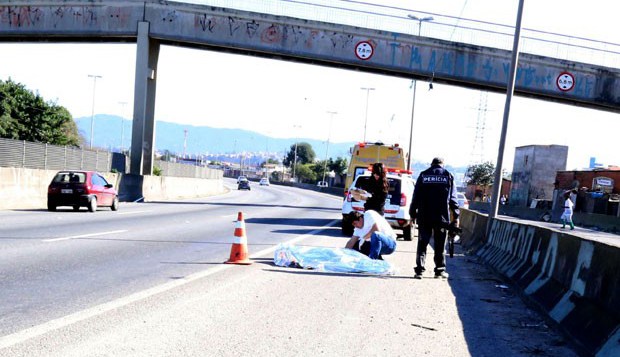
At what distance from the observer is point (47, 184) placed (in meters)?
25.3

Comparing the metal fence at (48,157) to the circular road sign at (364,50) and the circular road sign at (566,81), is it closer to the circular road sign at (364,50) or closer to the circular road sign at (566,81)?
the circular road sign at (364,50)

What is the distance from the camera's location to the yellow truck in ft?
78.5

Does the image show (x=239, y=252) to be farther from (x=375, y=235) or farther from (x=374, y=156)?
(x=374, y=156)

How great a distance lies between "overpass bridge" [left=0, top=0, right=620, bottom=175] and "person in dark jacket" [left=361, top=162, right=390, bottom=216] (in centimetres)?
1996

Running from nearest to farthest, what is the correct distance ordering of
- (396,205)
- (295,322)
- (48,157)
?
(295,322) → (396,205) → (48,157)

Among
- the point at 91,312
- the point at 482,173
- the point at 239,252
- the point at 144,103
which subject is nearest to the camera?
the point at 91,312

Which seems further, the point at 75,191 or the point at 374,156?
the point at 374,156

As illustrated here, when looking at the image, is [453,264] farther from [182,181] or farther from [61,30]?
[182,181]

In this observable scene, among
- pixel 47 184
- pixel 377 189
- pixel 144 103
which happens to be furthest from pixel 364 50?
pixel 377 189

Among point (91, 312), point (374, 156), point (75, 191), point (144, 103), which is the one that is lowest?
point (75, 191)

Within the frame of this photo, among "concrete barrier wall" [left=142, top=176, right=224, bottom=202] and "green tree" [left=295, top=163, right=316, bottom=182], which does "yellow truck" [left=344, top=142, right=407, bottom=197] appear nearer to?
"concrete barrier wall" [left=142, top=176, right=224, bottom=202]

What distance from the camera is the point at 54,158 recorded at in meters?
28.1

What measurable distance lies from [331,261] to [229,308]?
3.89 metres

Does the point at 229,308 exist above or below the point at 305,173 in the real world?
above
